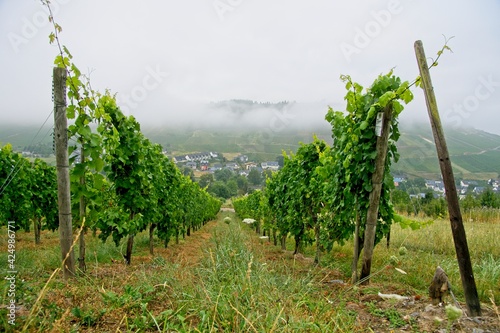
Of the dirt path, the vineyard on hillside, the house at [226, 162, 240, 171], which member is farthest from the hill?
the vineyard on hillside

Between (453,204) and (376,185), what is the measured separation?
56.3 inches

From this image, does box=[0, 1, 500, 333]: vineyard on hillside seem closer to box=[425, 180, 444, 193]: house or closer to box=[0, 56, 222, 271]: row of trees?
box=[0, 56, 222, 271]: row of trees

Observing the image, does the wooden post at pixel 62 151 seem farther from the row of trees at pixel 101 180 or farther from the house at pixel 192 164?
the house at pixel 192 164

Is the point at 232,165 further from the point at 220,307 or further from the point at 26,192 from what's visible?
A: the point at 220,307

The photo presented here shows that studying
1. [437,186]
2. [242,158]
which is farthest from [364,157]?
[242,158]

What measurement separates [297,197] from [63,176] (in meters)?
6.67

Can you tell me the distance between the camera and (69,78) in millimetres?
4129

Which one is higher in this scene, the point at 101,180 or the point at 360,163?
the point at 360,163

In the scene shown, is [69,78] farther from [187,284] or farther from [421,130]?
[421,130]

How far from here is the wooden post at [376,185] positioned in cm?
446

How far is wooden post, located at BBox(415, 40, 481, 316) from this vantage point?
3232 millimetres

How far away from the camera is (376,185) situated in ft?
15.4

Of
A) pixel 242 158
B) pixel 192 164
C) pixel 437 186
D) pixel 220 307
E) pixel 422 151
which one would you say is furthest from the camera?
pixel 242 158

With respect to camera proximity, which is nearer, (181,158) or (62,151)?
(62,151)
